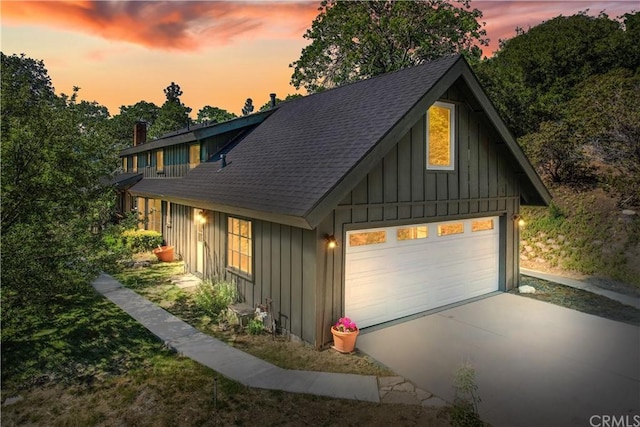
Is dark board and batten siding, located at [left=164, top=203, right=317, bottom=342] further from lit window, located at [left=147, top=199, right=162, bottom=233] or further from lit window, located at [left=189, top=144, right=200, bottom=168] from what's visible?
lit window, located at [left=147, top=199, right=162, bottom=233]

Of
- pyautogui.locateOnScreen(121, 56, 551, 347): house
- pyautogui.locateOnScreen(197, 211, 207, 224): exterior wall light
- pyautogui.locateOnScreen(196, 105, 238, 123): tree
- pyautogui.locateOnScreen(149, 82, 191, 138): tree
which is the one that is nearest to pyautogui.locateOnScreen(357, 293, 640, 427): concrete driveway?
pyautogui.locateOnScreen(121, 56, 551, 347): house

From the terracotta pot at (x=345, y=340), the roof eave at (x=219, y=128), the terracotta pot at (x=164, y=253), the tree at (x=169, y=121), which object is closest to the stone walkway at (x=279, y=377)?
the terracotta pot at (x=345, y=340)

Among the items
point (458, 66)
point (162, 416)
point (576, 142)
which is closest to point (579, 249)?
point (576, 142)

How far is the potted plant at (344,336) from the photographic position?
7.00 metres

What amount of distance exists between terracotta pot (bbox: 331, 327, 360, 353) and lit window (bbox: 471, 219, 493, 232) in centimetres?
508

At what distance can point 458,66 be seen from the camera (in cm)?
877

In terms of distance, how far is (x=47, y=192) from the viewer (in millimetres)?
6047

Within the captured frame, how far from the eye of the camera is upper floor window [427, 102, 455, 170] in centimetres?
903

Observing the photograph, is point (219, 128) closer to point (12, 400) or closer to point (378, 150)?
point (378, 150)

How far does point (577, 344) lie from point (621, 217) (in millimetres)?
8784

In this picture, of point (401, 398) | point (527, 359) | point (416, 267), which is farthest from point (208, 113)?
point (401, 398)

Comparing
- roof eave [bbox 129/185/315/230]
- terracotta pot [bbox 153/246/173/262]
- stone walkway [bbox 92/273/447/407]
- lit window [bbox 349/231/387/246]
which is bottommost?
stone walkway [bbox 92/273/447/407]

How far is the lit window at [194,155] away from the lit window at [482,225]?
10.1 metres

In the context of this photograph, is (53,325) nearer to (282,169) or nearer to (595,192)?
(282,169)
